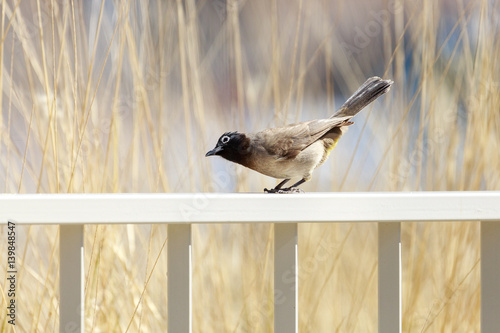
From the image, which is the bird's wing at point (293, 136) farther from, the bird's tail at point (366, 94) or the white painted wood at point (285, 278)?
the white painted wood at point (285, 278)

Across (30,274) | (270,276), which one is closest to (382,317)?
(270,276)

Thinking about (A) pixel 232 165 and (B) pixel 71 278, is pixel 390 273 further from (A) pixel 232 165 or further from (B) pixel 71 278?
(A) pixel 232 165

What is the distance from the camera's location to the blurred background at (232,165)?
107cm

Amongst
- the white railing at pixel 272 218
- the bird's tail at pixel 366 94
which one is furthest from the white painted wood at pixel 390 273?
the bird's tail at pixel 366 94

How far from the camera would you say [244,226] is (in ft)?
4.18

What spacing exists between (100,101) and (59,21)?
196mm

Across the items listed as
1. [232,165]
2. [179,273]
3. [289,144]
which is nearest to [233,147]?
[289,144]

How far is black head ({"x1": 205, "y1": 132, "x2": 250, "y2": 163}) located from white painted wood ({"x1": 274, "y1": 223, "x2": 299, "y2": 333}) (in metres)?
0.14

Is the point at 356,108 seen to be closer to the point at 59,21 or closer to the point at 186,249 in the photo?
the point at 186,249

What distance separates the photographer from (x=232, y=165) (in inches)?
46.5

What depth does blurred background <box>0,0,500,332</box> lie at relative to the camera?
1.07 metres

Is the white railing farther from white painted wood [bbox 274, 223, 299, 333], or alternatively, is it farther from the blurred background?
the blurred background

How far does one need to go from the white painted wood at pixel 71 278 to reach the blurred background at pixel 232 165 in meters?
0.28

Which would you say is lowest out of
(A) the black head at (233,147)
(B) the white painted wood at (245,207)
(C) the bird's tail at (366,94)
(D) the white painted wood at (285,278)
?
(D) the white painted wood at (285,278)
